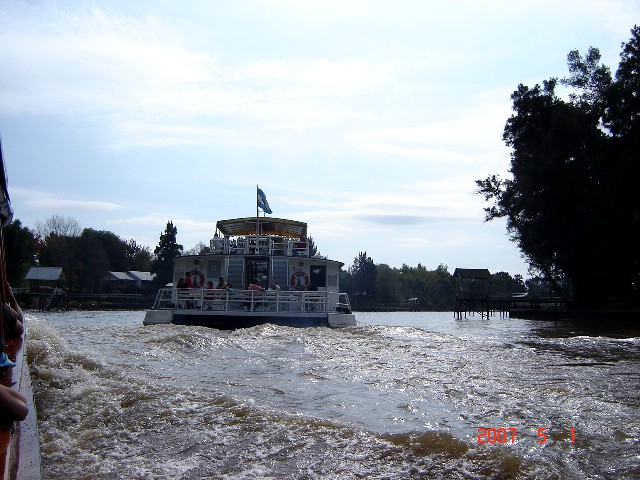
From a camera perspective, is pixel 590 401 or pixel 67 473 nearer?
pixel 67 473

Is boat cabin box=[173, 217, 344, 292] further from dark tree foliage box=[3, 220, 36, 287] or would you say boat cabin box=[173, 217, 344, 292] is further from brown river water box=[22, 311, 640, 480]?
dark tree foliage box=[3, 220, 36, 287]

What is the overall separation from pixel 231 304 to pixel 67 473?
16.3 meters

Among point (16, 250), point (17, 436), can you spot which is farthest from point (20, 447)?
point (16, 250)

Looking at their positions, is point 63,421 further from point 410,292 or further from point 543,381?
point 410,292

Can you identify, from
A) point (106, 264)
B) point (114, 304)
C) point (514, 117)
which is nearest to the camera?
point (514, 117)

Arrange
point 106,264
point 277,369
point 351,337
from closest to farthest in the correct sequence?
1. point 277,369
2. point 351,337
3. point 106,264

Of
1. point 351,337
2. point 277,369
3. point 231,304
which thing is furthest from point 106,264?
point 277,369

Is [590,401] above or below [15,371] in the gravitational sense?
below

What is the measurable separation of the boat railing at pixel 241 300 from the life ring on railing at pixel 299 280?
2.17m

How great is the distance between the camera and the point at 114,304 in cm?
6266

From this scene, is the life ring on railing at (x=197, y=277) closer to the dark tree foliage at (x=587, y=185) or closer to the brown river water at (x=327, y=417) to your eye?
the brown river water at (x=327, y=417)

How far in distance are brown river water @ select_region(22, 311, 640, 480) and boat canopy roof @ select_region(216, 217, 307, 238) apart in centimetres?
1752

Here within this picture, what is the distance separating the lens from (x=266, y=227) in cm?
2903

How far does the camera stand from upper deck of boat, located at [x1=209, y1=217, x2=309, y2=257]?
25.0m
